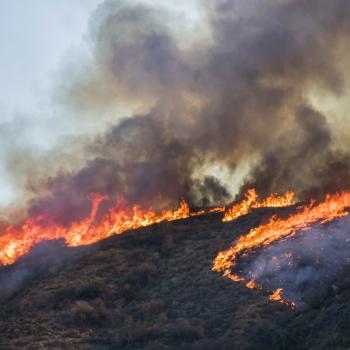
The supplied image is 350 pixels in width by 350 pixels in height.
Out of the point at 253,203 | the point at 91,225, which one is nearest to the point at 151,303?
the point at 91,225

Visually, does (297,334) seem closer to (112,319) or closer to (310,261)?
(310,261)

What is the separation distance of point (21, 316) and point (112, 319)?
5273 mm

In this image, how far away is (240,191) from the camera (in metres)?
58.1

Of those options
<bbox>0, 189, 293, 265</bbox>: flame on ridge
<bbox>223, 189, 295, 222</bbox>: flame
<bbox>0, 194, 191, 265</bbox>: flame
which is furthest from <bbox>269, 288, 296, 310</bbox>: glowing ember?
<bbox>0, 194, 191, 265</bbox>: flame

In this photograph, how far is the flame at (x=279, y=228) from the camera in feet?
113

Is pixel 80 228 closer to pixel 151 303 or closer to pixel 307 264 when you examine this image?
pixel 151 303

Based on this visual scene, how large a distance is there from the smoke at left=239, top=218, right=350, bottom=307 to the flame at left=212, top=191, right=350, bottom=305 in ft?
3.25

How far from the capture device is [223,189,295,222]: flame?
4812cm

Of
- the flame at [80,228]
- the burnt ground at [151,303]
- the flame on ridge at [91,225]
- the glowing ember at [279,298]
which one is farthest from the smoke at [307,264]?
the flame at [80,228]

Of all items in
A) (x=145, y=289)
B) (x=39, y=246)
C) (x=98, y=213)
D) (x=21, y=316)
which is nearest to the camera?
(x=21, y=316)

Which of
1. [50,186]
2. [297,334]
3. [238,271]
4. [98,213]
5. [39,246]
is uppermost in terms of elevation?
[50,186]

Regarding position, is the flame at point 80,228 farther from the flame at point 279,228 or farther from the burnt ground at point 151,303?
the flame at point 279,228

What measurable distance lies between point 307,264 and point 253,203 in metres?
21.3

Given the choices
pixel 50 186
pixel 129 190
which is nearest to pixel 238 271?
pixel 129 190
